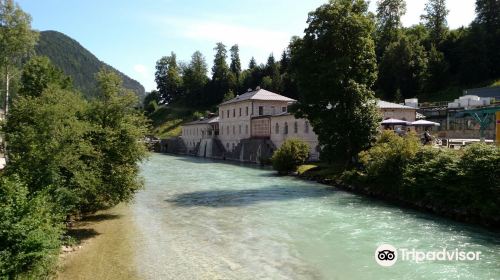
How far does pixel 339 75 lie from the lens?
30.6 m

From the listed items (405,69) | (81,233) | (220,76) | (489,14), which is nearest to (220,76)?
(220,76)

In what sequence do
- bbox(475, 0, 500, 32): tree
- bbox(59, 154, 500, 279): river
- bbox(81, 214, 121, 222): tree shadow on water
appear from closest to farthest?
bbox(59, 154, 500, 279): river, bbox(81, 214, 121, 222): tree shadow on water, bbox(475, 0, 500, 32): tree

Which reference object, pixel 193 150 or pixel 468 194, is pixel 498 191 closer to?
pixel 468 194

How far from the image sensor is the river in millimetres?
12578

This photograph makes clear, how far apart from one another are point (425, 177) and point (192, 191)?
51.5 feet

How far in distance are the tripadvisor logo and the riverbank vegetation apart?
1042 centimetres

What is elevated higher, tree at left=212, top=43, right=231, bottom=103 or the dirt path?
tree at left=212, top=43, right=231, bottom=103

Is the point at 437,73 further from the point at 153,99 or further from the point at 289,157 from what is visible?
the point at 153,99

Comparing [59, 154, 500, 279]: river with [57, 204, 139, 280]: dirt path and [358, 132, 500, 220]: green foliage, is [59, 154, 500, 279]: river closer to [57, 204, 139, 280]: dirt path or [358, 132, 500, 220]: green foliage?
[57, 204, 139, 280]: dirt path

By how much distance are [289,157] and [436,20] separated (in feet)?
225

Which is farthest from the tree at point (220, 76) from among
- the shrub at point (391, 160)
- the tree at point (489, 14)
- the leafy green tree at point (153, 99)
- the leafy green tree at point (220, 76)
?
the shrub at point (391, 160)

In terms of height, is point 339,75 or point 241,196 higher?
point 339,75

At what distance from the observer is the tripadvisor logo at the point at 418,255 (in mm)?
13711

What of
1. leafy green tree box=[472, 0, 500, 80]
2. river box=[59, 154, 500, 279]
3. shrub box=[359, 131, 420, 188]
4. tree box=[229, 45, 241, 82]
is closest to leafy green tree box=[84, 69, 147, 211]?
river box=[59, 154, 500, 279]
